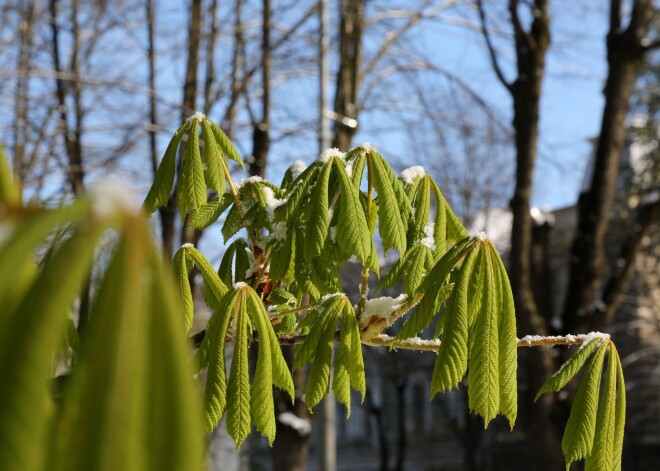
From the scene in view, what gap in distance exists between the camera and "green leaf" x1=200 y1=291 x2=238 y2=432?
6.37 feet

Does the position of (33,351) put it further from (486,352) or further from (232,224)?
(232,224)

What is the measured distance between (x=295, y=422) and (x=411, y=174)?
6.11m

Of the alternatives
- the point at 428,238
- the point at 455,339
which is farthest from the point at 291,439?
the point at 455,339

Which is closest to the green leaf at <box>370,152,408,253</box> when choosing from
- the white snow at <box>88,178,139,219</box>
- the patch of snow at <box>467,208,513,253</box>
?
the white snow at <box>88,178,139,219</box>

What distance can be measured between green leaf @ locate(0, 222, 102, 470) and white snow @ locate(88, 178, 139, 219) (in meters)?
0.02

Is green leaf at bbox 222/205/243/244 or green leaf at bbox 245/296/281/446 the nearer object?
green leaf at bbox 245/296/281/446

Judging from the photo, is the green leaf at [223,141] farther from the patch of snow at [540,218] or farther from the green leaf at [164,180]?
the patch of snow at [540,218]

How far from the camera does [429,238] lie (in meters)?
2.30

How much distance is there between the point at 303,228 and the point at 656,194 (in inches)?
341

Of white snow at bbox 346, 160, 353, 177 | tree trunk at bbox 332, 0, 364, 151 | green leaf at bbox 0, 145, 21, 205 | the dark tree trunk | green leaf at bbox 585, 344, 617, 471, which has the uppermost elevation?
tree trunk at bbox 332, 0, 364, 151

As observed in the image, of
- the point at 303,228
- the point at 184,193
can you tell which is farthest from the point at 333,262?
the point at 184,193

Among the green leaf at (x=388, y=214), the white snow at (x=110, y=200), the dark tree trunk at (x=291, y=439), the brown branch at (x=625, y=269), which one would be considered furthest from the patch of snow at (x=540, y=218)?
the white snow at (x=110, y=200)

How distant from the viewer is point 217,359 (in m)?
1.97

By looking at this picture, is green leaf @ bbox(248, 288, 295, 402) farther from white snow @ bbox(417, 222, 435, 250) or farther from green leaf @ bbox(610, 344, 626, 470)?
green leaf @ bbox(610, 344, 626, 470)
